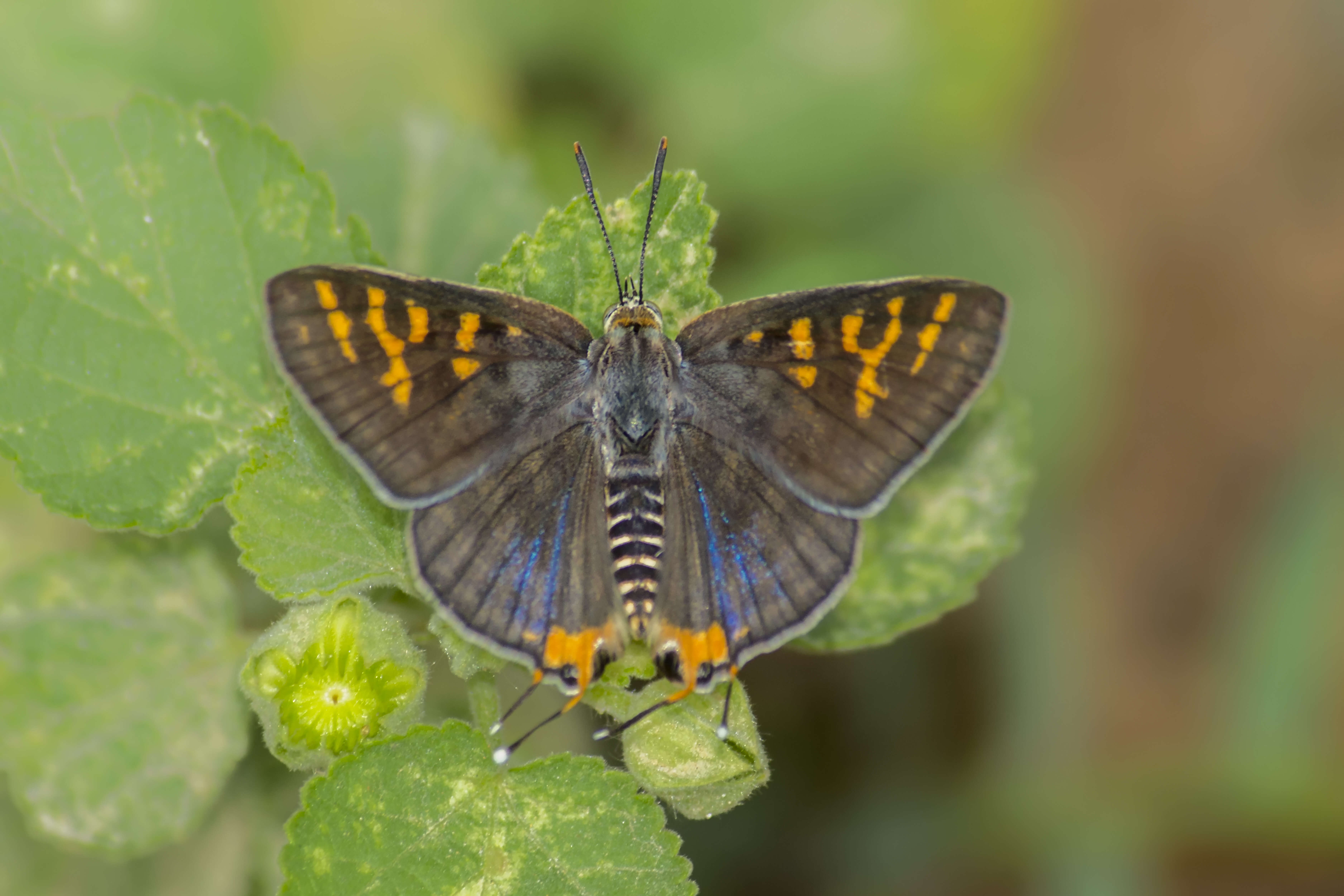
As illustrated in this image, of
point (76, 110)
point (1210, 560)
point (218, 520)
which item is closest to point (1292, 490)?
point (1210, 560)

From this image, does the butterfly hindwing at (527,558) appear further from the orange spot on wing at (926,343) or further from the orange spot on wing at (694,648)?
the orange spot on wing at (926,343)

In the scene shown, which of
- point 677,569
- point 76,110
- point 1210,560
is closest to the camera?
point 677,569

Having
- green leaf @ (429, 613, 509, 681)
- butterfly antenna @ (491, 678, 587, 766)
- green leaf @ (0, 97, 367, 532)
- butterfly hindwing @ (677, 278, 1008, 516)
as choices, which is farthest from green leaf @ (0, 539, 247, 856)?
butterfly hindwing @ (677, 278, 1008, 516)

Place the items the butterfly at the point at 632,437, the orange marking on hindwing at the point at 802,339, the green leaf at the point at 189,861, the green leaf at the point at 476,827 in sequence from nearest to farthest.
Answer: the green leaf at the point at 476,827
the butterfly at the point at 632,437
the orange marking on hindwing at the point at 802,339
the green leaf at the point at 189,861

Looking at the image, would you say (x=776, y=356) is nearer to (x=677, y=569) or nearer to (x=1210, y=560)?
(x=677, y=569)

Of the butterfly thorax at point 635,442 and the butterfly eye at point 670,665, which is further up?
the butterfly thorax at point 635,442

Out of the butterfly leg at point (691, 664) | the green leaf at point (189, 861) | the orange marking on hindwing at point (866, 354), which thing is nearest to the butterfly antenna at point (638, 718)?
the butterfly leg at point (691, 664)

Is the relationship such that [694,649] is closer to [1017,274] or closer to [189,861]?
[189,861]
